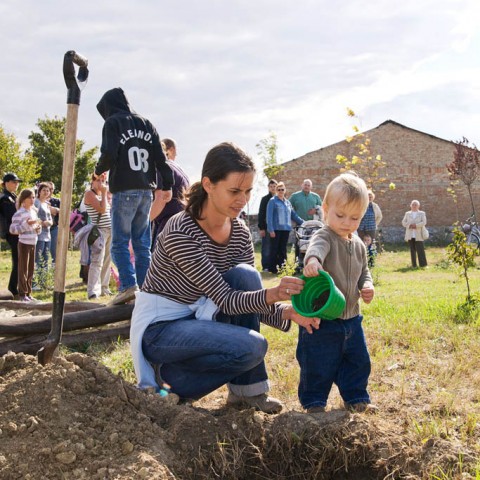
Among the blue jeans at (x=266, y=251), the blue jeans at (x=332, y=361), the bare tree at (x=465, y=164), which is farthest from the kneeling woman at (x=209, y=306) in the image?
the bare tree at (x=465, y=164)

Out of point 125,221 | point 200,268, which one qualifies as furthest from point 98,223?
point 200,268

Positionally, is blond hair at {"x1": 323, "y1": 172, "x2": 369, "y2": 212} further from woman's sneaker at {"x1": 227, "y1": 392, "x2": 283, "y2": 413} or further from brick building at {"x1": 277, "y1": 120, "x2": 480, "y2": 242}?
brick building at {"x1": 277, "y1": 120, "x2": 480, "y2": 242}

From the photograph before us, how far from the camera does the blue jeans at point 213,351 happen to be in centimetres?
305

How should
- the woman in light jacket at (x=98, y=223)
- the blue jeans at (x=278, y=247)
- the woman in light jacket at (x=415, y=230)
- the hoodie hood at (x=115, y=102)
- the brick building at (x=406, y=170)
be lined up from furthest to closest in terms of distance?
the brick building at (x=406, y=170)
the woman in light jacket at (x=415, y=230)
the blue jeans at (x=278, y=247)
the woman in light jacket at (x=98, y=223)
the hoodie hood at (x=115, y=102)

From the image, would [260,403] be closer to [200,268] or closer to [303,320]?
[303,320]

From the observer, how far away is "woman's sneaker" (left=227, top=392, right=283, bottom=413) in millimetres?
3195

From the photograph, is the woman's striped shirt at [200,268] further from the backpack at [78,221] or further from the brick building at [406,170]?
the brick building at [406,170]

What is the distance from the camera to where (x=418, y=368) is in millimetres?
Answer: 4145

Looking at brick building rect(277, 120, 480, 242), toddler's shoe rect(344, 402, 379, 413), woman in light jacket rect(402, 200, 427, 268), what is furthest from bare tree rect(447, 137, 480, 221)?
toddler's shoe rect(344, 402, 379, 413)

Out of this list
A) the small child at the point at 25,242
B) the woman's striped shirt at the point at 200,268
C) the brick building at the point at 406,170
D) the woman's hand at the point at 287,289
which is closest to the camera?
the woman's hand at the point at 287,289

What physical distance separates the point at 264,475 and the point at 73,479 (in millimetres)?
827

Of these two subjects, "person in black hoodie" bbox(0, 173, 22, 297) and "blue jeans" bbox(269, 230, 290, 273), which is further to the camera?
"blue jeans" bbox(269, 230, 290, 273)

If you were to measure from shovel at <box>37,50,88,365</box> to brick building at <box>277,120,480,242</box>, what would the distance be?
2350cm

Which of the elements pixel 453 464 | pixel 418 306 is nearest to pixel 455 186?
pixel 418 306
